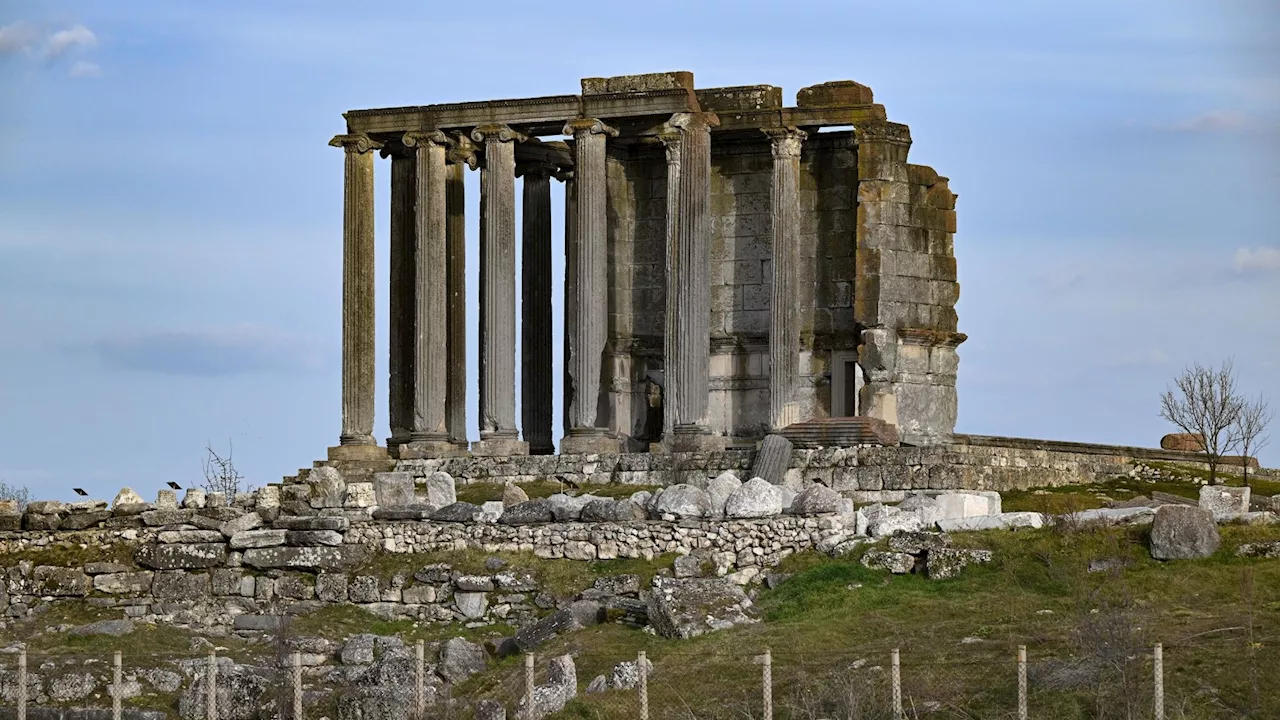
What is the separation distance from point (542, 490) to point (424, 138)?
9110 mm

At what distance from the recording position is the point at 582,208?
162ft

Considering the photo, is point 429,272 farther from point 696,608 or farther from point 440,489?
point 696,608

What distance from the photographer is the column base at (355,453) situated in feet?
163

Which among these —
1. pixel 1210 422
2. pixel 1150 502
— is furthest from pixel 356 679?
pixel 1210 422

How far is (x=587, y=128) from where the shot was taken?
48938 mm

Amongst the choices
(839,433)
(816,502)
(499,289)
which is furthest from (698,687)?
(499,289)

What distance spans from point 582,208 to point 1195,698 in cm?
2460

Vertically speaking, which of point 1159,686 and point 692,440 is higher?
point 692,440

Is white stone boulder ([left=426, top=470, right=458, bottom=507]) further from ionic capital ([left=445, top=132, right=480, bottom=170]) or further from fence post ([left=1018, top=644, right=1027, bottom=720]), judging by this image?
fence post ([left=1018, top=644, right=1027, bottom=720])

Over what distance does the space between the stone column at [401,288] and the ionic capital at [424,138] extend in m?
1.64

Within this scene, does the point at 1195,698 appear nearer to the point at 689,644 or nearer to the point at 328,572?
the point at 689,644

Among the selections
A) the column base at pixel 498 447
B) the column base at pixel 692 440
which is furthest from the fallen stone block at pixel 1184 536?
the column base at pixel 498 447

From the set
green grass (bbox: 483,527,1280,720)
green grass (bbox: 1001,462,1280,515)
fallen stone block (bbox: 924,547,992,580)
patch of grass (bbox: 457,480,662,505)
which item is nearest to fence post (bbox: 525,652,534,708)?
green grass (bbox: 483,527,1280,720)

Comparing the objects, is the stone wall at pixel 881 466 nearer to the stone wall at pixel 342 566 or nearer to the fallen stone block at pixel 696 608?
the stone wall at pixel 342 566
